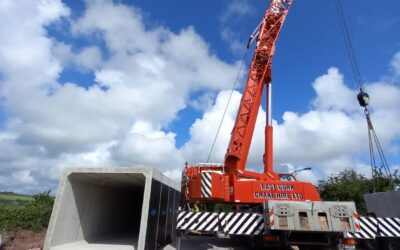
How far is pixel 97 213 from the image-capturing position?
1041cm

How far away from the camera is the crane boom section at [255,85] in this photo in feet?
43.2

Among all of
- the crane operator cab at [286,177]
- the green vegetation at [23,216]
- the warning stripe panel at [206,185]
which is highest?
the crane operator cab at [286,177]

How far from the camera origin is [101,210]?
10.8 m

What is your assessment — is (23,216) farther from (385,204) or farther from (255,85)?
(385,204)

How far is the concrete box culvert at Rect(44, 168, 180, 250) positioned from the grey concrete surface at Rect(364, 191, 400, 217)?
7029 millimetres

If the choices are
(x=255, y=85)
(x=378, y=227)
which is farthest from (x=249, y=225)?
(x=255, y=85)

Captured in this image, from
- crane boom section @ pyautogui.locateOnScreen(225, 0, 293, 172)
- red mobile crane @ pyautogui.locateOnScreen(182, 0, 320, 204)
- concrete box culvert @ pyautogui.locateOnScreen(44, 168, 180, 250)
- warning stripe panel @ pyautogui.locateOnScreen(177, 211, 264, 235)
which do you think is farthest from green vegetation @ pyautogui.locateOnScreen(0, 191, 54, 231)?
crane boom section @ pyautogui.locateOnScreen(225, 0, 293, 172)

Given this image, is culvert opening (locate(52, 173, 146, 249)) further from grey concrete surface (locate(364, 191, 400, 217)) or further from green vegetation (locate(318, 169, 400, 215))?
green vegetation (locate(318, 169, 400, 215))

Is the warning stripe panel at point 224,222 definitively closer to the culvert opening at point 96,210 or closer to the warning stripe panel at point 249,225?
the warning stripe panel at point 249,225

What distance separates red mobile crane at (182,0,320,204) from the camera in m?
11.8

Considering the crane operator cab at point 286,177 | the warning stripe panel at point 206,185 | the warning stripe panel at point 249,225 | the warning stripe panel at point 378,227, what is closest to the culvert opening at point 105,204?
the warning stripe panel at point 206,185

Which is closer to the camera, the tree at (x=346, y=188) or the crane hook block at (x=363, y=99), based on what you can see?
the crane hook block at (x=363, y=99)

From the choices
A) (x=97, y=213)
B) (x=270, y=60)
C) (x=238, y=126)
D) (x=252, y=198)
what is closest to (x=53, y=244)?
(x=97, y=213)

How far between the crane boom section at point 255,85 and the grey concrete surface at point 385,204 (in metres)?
4.87
